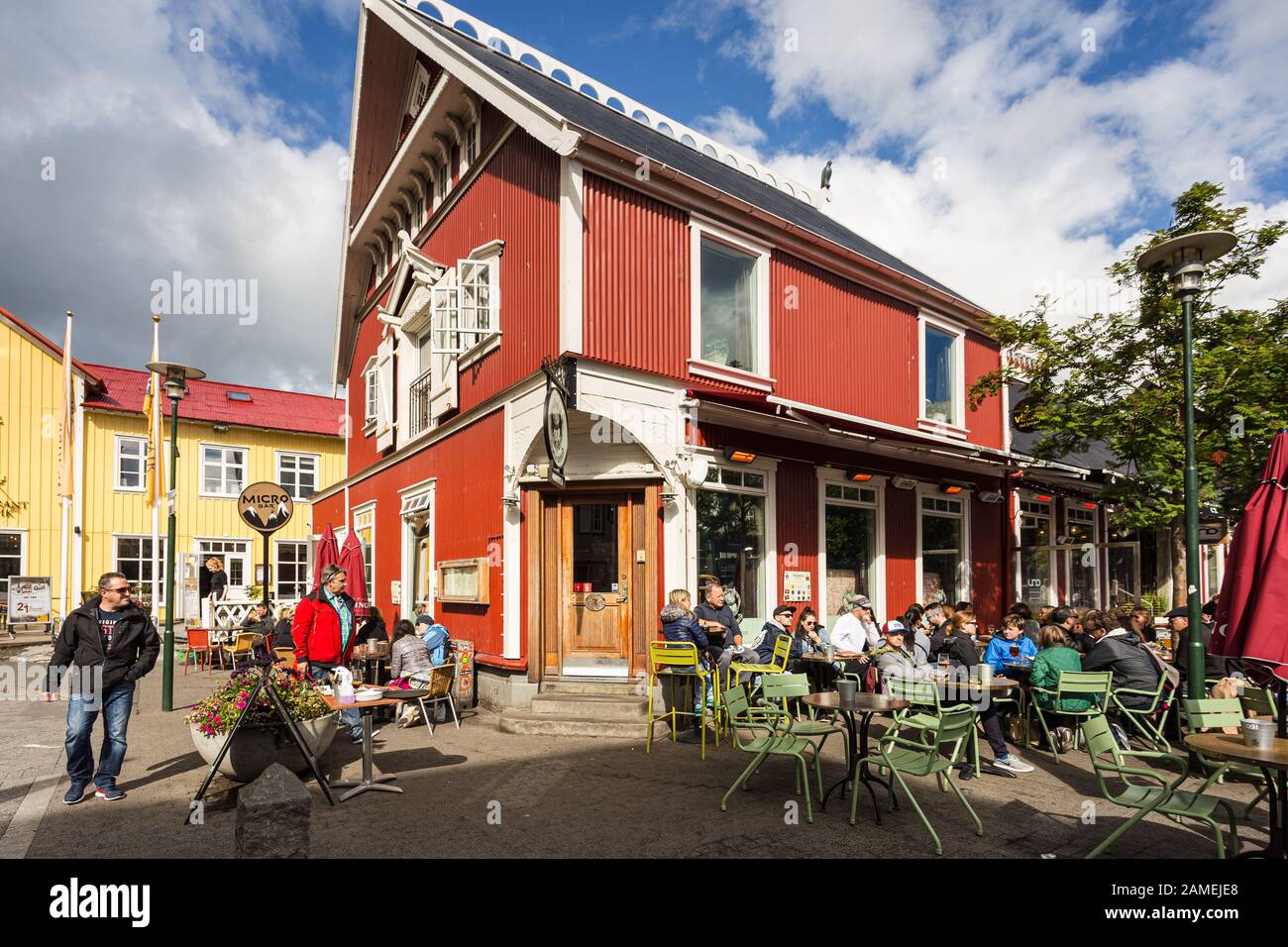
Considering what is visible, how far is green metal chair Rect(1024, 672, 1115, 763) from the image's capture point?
301 inches

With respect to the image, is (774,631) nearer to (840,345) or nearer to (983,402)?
(840,345)

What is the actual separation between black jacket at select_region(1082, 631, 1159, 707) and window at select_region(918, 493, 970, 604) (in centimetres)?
551

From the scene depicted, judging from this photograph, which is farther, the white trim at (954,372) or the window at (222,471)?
the window at (222,471)

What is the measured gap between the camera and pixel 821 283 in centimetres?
1294

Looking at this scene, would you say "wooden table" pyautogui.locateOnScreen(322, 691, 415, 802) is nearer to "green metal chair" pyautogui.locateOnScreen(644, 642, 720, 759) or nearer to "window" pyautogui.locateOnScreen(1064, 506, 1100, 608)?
"green metal chair" pyautogui.locateOnScreen(644, 642, 720, 759)

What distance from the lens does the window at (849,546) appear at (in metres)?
12.3

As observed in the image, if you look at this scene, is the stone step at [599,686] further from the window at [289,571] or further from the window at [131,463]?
the window at [131,463]

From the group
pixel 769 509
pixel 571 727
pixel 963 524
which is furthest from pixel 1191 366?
pixel 963 524

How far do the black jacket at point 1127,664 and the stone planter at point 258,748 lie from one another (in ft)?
24.7

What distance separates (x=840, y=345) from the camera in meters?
13.1

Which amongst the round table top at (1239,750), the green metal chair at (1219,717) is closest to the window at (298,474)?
the green metal chair at (1219,717)

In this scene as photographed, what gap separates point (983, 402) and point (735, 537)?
25.5ft
